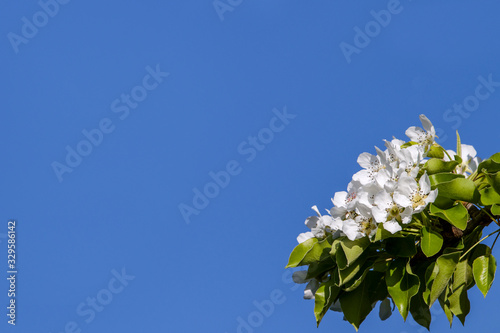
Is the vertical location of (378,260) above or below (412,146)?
below

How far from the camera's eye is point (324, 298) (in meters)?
2.19

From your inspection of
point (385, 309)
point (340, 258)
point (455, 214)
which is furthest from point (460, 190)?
point (385, 309)

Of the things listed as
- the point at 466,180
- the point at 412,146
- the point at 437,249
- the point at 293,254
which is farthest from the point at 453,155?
the point at 293,254

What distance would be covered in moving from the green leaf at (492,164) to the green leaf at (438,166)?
0.10m

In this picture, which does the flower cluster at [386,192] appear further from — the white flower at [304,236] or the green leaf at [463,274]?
the green leaf at [463,274]

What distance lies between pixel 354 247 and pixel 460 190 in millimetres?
371

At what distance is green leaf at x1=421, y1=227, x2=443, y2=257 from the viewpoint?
6.51 ft

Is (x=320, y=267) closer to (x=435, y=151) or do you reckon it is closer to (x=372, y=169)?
(x=372, y=169)

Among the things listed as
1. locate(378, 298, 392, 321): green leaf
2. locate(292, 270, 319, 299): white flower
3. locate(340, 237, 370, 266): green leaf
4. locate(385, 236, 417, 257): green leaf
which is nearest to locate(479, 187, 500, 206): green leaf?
locate(385, 236, 417, 257): green leaf

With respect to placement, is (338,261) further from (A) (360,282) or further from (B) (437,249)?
(B) (437,249)

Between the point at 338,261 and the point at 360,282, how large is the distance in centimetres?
12

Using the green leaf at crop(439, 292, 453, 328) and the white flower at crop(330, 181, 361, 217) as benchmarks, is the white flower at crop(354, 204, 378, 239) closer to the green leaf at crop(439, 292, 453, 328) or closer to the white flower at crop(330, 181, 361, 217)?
the white flower at crop(330, 181, 361, 217)

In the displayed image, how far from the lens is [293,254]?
89.8 inches

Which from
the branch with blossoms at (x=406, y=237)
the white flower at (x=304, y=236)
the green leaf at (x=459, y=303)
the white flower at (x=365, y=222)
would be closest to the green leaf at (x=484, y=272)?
the branch with blossoms at (x=406, y=237)
